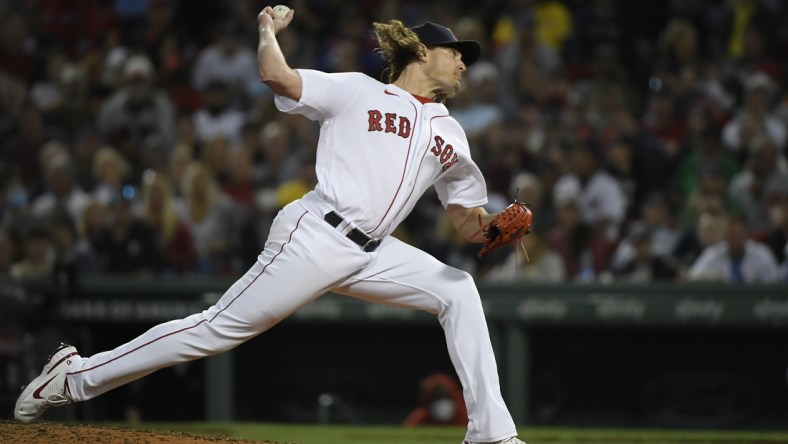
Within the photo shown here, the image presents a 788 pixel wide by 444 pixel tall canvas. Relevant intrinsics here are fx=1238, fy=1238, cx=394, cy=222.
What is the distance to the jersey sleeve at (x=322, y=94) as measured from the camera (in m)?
4.66

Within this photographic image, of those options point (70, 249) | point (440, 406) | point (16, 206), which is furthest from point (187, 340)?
point (16, 206)

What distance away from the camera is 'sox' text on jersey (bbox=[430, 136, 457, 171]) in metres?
4.91

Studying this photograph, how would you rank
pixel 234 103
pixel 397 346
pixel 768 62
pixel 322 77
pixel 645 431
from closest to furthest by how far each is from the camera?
pixel 322 77, pixel 645 431, pixel 397 346, pixel 768 62, pixel 234 103

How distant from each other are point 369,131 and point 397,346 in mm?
4218

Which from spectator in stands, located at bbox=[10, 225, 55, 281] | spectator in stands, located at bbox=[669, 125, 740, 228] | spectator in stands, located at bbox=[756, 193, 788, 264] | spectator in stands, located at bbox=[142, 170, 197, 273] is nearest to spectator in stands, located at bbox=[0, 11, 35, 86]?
spectator in stands, located at bbox=[142, 170, 197, 273]

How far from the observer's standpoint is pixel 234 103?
11.7 m

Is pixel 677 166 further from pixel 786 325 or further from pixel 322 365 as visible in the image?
pixel 322 365

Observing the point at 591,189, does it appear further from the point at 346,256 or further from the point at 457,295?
the point at 346,256

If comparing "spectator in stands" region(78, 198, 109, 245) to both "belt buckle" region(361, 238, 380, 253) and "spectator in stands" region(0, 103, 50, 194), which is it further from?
"belt buckle" region(361, 238, 380, 253)

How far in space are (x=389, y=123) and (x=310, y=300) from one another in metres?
0.75

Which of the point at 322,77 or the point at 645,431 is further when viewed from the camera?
the point at 645,431

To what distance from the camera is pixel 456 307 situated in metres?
4.80

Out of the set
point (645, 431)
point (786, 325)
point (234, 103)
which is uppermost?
point (234, 103)

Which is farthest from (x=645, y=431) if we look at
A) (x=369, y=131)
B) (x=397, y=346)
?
(x=369, y=131)
